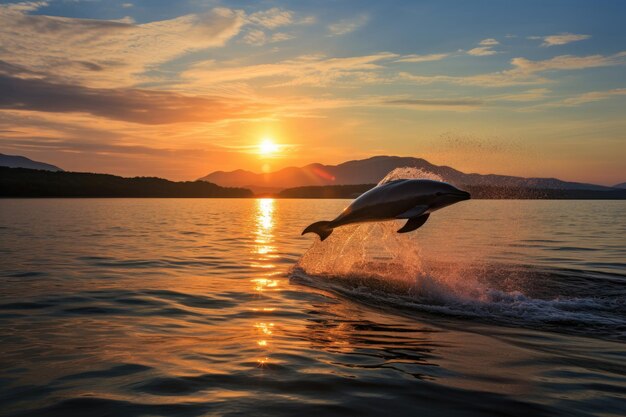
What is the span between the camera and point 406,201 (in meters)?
12.9

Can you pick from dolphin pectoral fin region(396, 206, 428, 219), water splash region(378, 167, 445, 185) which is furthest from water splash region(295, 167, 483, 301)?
dolphin pectoral fin region(396, 206, 428, 219)

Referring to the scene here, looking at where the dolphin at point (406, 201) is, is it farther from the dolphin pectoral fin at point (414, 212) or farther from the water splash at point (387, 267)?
the water splash at point (387, 267)

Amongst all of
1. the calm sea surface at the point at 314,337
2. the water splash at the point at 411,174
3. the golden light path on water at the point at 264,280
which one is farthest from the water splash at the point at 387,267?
the golden light path on water at the point at 264,280

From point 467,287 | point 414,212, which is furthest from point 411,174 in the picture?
point 414,212

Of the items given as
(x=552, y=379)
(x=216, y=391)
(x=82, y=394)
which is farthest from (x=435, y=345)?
(x=82, y=394)

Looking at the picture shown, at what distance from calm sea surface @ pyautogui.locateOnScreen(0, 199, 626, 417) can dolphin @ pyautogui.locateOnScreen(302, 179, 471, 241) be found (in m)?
2.20

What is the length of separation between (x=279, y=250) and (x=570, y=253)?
→ 48.3ft

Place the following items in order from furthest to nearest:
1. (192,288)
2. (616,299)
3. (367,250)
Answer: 1. (367,250)
2. (192,288)
3. (616,299)

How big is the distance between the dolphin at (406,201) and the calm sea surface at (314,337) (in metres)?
2.20

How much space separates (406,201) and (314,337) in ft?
15.2

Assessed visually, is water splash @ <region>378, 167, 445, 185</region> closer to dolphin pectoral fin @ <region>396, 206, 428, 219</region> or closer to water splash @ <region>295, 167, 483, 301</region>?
water splash @ <region>295, 167, 483, 301</region>

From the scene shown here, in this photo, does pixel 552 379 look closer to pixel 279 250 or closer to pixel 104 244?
pixel 279 250

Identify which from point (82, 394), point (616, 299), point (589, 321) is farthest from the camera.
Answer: point (616, 299)

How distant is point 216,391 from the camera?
6840 millimetres
